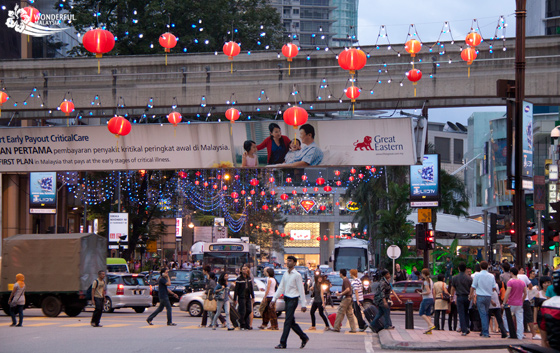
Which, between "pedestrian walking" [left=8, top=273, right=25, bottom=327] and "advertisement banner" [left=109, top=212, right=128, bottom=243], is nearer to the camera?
"pedestrian walking" [left=8, top=273, right=25, bottom=327]

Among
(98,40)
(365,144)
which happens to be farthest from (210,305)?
(98,40)

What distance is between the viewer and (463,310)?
1989cm

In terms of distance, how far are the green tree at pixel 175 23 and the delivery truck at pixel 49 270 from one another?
17.1 metres

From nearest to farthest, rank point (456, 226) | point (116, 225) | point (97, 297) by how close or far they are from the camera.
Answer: point (97, 297)
point (116, 225)
point (456, 226)

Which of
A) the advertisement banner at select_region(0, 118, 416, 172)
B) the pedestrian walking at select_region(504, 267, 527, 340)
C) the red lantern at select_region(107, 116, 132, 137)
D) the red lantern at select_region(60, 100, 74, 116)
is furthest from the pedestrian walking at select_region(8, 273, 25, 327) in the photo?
the pedestrian walking at select_region(504, 267, 527, 340)

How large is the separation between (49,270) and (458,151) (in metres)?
94.5

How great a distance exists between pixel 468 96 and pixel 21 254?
15768 millimetres

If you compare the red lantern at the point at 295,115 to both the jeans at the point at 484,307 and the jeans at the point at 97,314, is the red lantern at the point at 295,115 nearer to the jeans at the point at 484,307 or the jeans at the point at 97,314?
the jeans at the point at 484,307

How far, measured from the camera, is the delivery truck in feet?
88.5

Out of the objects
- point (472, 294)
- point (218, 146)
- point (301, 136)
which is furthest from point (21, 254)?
point (472, 294)

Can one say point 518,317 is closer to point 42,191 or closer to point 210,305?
point 210,305

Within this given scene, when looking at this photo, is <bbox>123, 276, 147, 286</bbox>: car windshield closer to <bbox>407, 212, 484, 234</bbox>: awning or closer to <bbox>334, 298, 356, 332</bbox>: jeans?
<bbox>334, 298, 356, 332</bbox>: jeans

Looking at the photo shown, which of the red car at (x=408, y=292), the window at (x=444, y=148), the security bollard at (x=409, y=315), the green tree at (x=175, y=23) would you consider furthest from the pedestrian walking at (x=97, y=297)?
the window at (x=444, y=148)

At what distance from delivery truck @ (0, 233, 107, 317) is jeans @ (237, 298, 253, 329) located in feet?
23.1
